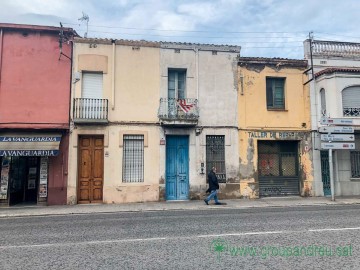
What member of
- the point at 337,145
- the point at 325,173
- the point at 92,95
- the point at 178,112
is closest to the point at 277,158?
the point at 325,173

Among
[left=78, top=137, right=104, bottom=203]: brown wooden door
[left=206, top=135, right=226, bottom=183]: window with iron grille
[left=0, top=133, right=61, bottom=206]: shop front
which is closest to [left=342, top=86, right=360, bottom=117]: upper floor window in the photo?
[left=206, top=135, right=226, bottom=183]: window with iron grille

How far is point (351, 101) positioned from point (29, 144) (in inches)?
652

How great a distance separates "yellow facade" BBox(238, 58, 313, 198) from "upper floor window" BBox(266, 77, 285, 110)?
0.12m

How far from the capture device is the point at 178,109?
54.0 feet

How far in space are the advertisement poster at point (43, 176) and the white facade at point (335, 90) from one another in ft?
45.7

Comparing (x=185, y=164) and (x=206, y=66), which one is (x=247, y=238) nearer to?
(x=185, y=164)

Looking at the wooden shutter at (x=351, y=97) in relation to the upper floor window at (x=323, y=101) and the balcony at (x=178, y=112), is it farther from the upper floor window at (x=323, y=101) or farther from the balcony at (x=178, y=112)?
the balcony at (x=178, y=112)

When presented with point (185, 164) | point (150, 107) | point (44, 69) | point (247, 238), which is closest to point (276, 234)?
point (247, 238)

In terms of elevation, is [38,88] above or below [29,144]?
above

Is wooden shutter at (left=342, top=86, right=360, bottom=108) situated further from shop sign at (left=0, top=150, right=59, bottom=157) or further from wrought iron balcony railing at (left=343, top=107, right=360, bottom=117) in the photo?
shop sign at (left=0, top=150, right=59, bottom=157)

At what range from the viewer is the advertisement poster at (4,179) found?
1454 centimetres

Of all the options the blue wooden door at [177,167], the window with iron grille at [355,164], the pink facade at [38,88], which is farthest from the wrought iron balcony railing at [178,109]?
the window with iron grille at [355,164]

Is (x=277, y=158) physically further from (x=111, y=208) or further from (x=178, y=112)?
(x=111, y=208)

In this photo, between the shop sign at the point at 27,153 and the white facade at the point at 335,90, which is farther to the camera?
the white facade at the point at 335,90
